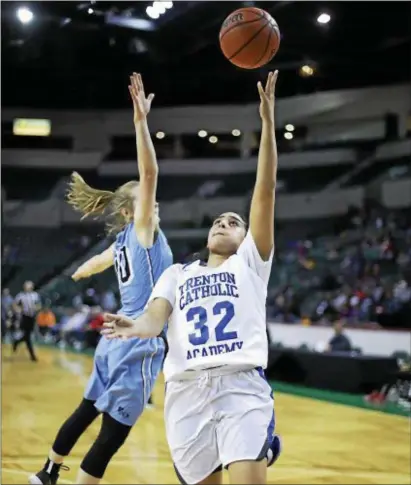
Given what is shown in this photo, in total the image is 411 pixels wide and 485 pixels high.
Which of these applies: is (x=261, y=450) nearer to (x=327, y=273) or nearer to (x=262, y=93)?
(x=262, y=93)

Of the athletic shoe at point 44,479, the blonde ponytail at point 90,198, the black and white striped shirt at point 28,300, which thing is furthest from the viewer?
the black and white striped shirt at point 28,300

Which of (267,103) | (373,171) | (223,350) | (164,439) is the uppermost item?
(373,171)

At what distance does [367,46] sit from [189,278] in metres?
6.26

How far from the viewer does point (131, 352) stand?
11.3 feet

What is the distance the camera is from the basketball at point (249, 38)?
3.08 m

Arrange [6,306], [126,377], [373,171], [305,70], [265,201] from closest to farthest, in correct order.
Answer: [265,201]
[126,377]
[6,306]
[305,70]
[373,171]

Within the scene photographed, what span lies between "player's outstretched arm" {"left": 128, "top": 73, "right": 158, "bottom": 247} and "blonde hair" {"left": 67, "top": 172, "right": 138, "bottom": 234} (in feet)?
0.90

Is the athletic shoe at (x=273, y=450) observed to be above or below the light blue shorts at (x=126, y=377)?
below

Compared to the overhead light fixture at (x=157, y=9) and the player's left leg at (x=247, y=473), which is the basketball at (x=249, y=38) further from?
the overhead light fixture at (x=157, y=9)

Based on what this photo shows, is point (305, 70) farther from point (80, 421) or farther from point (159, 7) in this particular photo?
point (80, 421)

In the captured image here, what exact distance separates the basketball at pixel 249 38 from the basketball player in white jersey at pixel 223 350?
13.6 inches

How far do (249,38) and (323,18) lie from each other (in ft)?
13.5

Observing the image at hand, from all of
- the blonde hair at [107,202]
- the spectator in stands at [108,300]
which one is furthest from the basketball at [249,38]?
the spectator in stands at [108,300]

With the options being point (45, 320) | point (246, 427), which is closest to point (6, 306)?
point (45, 320)
